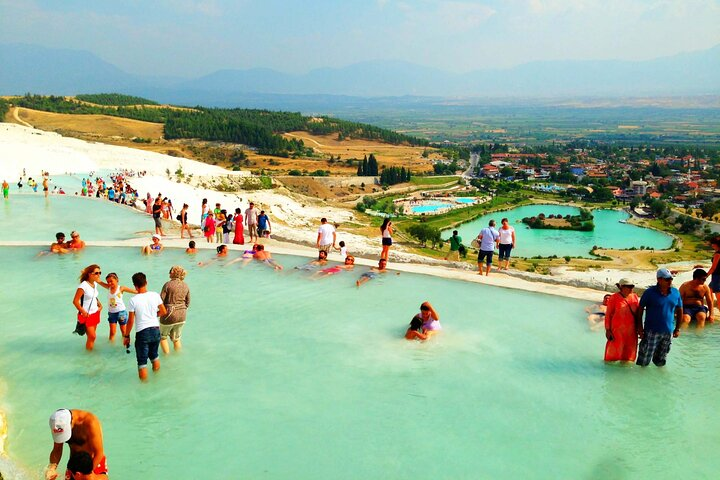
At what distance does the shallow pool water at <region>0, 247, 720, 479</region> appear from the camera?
6750 mm

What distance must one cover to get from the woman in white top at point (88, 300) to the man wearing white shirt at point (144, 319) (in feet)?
3.80

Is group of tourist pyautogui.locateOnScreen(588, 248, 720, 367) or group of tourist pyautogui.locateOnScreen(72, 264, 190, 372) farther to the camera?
group of tourist pyautogui.locateOnScreen(588, 248, 720, 367)

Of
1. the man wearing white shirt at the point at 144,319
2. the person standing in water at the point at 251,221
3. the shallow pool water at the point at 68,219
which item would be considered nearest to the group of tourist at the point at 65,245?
the shallow pool water at the point at 68,219

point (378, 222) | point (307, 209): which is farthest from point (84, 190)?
point (378, 222)

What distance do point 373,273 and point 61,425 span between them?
9.53 meters

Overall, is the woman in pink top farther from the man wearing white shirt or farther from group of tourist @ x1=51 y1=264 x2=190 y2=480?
the man wearing white shirt

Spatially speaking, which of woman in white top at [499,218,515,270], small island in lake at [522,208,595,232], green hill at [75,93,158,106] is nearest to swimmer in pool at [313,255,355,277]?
woman in white top at [499,218,515,270]

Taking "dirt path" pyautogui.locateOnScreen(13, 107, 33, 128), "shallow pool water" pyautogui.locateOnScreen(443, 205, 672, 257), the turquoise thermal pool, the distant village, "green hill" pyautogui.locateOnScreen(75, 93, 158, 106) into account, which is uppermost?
"green hill" pyautogui.locateOnScreen(75, 93, 158, 106)

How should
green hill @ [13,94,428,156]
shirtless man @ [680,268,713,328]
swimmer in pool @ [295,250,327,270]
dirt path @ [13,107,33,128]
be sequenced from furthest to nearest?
green hill @ [13,94,428,156]
dirt path @ [13,107,33,128]
swimmer in pool @ [295,250,327,270]
shirtless man @ [680,268,713,328]

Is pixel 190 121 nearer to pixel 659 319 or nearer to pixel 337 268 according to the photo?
pixel 337 268

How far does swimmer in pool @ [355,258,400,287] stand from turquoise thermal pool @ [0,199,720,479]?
4.77 ft

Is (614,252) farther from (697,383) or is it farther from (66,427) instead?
(66,427)

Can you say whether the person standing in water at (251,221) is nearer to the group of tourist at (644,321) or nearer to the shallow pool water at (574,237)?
the group of tourist at (644,321)

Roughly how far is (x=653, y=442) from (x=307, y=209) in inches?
2553
